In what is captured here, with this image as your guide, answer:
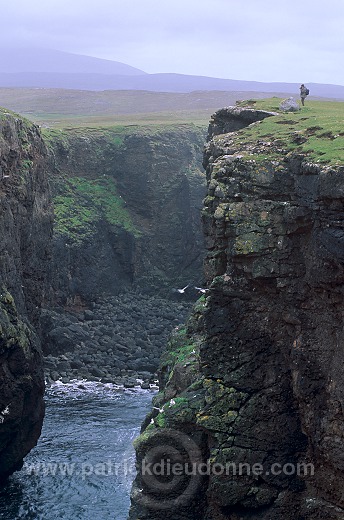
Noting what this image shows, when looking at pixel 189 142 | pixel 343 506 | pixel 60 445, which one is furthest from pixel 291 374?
pixel 189 142

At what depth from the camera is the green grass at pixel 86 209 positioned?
295 ft

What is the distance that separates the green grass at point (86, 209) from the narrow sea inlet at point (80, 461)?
29.7 m

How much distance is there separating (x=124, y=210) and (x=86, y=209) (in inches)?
271

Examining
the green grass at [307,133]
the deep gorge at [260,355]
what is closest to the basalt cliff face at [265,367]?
the deep gorge at [260,355]

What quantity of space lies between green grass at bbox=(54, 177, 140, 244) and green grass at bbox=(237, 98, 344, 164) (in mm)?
54369

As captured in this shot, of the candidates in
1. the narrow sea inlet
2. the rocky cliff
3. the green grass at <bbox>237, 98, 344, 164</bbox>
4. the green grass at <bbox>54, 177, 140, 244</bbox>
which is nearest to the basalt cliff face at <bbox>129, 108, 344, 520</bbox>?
the green grass at <bbox>237, 98, 344, 164</bbox>

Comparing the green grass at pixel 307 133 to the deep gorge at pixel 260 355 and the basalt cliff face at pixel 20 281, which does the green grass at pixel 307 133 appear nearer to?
the deep gorge at pixel 260 355

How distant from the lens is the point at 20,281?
1918 inches

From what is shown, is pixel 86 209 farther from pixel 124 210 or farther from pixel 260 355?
pixel 260 355

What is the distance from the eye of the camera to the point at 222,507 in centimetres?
2541

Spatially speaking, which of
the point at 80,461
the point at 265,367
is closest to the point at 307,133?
the point at 265,367

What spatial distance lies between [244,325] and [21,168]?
29.0m

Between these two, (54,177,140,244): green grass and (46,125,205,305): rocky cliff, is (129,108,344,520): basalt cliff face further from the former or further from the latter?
(54,177,140,244): green grass

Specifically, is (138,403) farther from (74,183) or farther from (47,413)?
(74,183)
